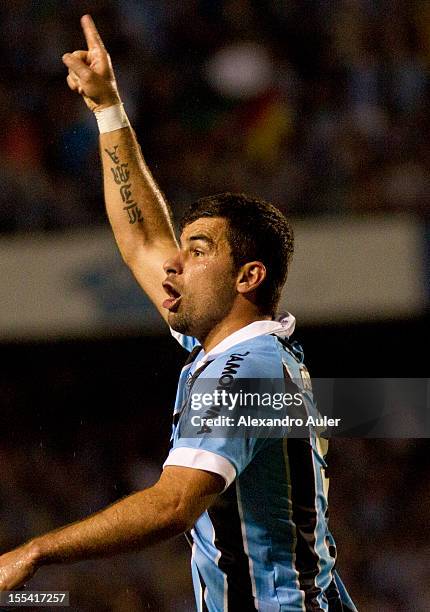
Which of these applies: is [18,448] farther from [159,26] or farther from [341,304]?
[159,26]

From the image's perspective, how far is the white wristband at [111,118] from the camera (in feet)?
12.1

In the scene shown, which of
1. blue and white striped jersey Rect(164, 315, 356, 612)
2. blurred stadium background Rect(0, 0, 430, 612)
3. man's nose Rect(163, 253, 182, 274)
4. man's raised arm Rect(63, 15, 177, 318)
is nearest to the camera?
blue and white striped jersey Rect(164, 315, 356, 612)

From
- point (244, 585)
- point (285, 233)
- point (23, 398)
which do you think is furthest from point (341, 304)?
point (244, 585)

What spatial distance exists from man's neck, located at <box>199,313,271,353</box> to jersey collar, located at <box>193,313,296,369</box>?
0.02m

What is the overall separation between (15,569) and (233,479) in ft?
1.87

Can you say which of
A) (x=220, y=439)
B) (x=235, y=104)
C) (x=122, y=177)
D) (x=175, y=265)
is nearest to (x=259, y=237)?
(x=175, y=265)

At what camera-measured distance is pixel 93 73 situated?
143 inches

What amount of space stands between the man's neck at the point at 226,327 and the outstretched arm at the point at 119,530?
0.61 metres

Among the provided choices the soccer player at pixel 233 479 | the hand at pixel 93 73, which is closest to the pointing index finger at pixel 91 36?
the hand at pixel 93 73

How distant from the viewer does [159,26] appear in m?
7.07

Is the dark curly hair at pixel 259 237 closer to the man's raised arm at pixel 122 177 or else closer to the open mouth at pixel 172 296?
the open mouth at pixel 172 296

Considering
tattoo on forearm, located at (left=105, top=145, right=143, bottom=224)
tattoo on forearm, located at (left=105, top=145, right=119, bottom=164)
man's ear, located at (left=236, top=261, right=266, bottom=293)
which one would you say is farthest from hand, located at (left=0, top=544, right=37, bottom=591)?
tattoo on forearm, located at (left=105, top=145, right=119, bottom=164)

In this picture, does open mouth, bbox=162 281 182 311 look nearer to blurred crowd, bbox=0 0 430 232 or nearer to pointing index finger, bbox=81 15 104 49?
pointing index finger, bbox=81 15 104 49

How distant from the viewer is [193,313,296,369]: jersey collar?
2764mm
